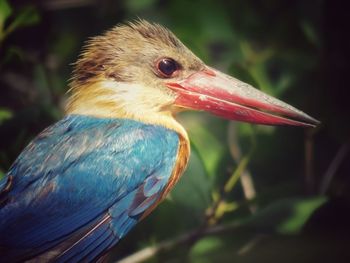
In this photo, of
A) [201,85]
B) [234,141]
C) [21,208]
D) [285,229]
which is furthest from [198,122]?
[21,208]

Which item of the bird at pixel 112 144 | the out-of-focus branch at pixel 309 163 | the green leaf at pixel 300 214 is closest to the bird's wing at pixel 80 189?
the bird at pixel 112 144

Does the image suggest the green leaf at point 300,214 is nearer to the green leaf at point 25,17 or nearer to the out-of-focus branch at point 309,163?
the out-of-focus branch at point 309,163

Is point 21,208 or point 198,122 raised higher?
point 21,208

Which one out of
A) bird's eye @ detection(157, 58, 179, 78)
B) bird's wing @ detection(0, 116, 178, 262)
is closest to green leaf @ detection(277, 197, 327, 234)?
bird's wing @ detection(0, 116, 178, 262)

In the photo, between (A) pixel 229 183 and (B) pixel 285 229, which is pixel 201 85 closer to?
(A) pixel 229 183

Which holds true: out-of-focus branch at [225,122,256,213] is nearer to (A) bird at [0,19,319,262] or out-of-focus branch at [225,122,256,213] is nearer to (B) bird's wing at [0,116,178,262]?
(A) bird at [0,19,319,262]

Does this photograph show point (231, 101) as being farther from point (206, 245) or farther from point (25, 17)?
point (25, 17)
